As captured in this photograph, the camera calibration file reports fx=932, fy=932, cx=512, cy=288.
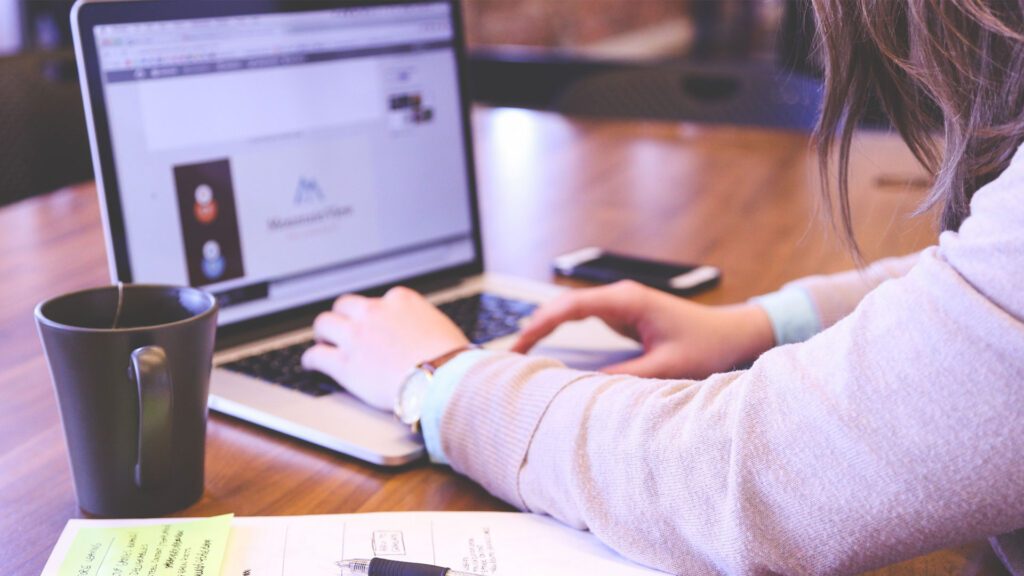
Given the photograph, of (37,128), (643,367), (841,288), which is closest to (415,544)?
(643,367)

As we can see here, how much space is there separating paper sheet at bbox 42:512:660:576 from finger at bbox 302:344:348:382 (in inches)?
6.8

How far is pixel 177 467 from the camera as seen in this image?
546 millimetres

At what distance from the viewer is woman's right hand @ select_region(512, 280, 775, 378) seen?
75cm

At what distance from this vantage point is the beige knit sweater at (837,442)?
0.41 metres

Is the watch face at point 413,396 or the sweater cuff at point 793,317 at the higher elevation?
the watch face at point 413,396

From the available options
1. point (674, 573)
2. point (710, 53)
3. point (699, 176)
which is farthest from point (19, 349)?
point (710, 53)

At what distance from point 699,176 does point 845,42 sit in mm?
953

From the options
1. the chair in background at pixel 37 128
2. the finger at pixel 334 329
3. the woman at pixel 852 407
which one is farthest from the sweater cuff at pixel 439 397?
the chair in background at pixel 37 128

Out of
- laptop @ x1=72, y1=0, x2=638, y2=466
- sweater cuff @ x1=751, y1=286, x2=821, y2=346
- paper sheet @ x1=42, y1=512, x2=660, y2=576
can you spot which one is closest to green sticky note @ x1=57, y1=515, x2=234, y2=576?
paper sheet @ x1=42, y1=512, x2=660, y2=576

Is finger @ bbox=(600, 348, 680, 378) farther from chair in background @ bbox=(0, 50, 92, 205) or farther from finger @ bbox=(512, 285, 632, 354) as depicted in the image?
chair in background @ bbox=(0, 50, 92, 205)

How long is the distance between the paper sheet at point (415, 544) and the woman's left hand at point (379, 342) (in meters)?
0.13

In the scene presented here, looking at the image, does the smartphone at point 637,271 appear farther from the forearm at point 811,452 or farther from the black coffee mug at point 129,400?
the black coffee mug at point 129,400

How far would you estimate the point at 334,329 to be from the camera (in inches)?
28.5

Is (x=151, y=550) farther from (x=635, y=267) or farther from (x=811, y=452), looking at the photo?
(x=635, y=267)
